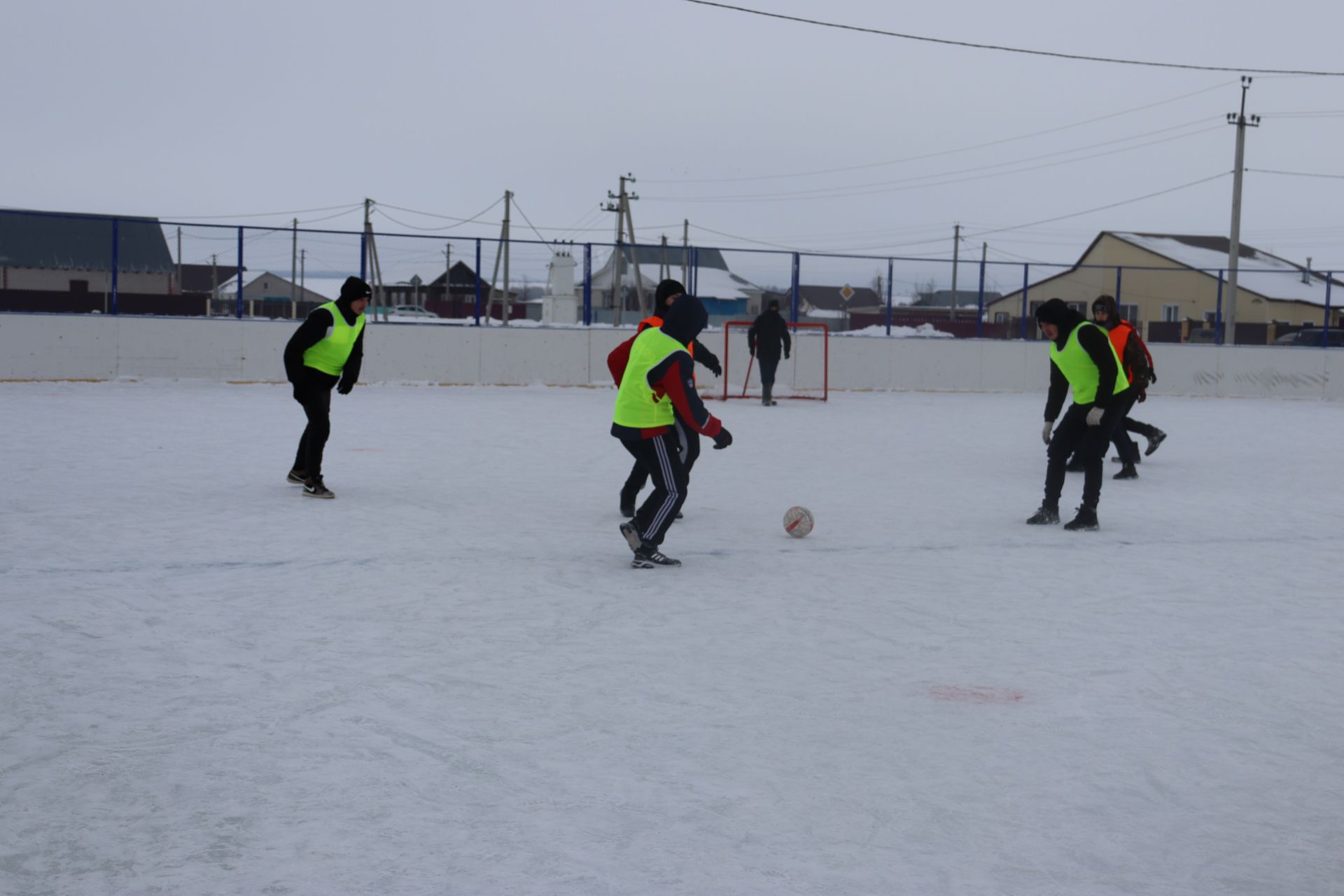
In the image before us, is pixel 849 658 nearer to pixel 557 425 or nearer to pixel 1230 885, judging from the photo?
pixel 1230 885

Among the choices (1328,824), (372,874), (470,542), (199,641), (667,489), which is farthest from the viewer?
(470,542)

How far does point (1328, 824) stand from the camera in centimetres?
380

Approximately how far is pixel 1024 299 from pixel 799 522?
2021 centimetres

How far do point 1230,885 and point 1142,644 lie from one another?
264 cm

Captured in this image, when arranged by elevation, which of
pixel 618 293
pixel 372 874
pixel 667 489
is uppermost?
pixel 618 293

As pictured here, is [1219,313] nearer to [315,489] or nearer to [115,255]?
[115,255]

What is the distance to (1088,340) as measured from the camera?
29.8 ft

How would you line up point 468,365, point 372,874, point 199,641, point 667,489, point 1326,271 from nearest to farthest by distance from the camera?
1. point 372,874
2. point 199,641
3. point 667,489
4. point 468,365
5. point 1326,271

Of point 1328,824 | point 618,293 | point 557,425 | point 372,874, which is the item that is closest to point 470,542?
point 372,874

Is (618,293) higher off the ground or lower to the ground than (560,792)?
higher

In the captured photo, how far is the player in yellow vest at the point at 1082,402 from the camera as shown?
29.7 feet

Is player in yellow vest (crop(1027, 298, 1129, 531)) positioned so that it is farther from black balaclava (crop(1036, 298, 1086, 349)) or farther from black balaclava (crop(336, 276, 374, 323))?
black balaclava (crop(336, 276, 374, 323))

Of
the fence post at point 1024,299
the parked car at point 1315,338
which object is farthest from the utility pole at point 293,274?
the parked car at point 1315,338

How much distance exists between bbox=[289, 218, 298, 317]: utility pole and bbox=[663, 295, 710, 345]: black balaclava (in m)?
16.3
